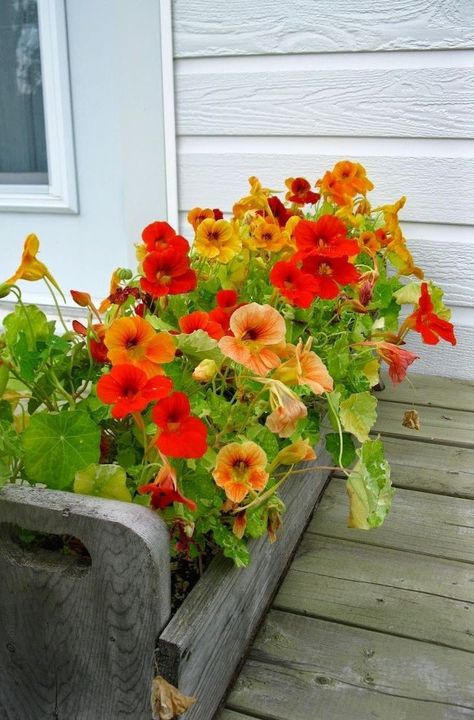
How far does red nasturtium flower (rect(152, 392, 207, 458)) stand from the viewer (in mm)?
613

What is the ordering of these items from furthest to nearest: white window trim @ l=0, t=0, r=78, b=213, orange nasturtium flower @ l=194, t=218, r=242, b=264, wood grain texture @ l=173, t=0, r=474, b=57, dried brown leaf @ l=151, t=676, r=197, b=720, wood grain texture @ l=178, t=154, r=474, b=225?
1. white window trim @ l=0, t=0, r=78, b=213
2. wood grain texture @ l=178, t=154, r=474, b=225
3. wood grain texture @ l=173, t=0, r=474, b=57
4. orange nasturtium flower @ l=194, t=218, r=242, b=264
5. dried brown leaf @ l=151, t=676, r=197, b=720

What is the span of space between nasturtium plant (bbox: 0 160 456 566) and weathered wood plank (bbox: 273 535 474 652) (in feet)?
0.54

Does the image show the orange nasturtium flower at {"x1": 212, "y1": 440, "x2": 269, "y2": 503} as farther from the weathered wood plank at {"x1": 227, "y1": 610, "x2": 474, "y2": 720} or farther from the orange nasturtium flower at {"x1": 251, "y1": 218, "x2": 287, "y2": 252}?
the orange nasturtium flower at {"x1": 251, "y1": 218, "x2": 287, "y2": 252}

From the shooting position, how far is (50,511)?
1.99 ft

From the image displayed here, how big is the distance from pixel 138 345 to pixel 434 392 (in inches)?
47.8

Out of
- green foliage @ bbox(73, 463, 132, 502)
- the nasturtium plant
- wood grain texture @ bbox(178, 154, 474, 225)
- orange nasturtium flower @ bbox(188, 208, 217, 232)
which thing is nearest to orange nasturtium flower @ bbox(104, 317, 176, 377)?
the nasturtium plant

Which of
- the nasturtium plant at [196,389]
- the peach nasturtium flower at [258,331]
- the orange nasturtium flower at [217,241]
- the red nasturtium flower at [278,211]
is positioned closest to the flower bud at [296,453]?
the nasturtium plant at [196,389]

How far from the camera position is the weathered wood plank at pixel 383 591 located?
0.91m

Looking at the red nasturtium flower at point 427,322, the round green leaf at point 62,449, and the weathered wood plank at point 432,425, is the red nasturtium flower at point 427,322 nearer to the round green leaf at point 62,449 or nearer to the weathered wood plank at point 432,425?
the round green leaf at point 62,449

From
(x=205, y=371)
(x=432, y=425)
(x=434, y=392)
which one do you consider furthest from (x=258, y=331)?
(x=434, y=392)

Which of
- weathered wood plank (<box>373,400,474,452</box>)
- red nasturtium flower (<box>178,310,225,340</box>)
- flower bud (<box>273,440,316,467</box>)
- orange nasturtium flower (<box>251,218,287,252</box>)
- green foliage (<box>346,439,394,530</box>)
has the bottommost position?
weathered wood plank (<box>373,400,474,452</box>)

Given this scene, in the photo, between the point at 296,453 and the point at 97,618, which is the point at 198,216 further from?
the point at 97,618

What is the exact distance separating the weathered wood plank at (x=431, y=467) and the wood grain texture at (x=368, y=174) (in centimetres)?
53

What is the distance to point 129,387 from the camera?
0.62 meters
